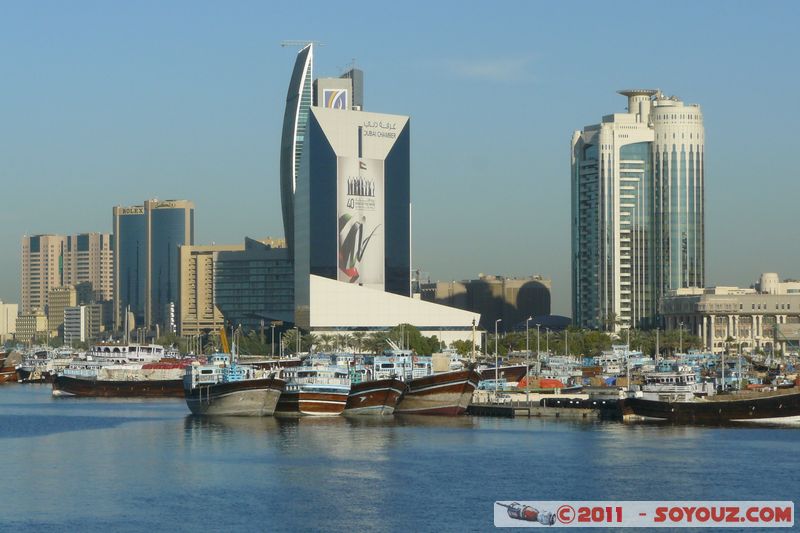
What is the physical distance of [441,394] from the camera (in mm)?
129125

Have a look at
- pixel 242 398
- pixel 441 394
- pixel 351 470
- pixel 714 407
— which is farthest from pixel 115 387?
pixel 351 470

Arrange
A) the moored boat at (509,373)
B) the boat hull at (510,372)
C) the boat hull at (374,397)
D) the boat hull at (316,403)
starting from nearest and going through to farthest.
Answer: the boat hull at (316,403), the boat hull at (374,397), the moored boat at (509,373), the boat hull at (510,372)

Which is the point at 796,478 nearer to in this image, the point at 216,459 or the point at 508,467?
the point at 508,467

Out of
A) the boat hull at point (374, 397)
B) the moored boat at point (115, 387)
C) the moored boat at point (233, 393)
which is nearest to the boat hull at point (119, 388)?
the moored boat at point (115, 387)

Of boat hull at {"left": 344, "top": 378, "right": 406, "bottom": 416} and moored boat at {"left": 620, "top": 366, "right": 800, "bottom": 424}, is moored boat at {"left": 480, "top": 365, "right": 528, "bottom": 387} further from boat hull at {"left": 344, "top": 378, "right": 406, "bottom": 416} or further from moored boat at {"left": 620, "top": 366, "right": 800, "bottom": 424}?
moored boat at {"left": 620, "top": 366, "right": 800, "bottom": 424}

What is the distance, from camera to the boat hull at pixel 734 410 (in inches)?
4646

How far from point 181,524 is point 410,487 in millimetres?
14540

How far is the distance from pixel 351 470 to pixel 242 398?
3980 centimetres

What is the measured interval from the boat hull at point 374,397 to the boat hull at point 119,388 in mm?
49545

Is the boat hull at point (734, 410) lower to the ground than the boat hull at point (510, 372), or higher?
lower

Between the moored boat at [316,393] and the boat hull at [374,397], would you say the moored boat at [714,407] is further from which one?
the moored boat at [316,393]

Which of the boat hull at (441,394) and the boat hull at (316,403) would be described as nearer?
the boat hull at (316,403)

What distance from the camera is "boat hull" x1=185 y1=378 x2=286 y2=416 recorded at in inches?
4934

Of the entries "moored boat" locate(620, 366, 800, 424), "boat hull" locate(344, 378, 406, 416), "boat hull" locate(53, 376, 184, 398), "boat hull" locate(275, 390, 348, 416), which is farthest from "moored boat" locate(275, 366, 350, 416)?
"boat hull" locate(53, 376, 184, 398)
